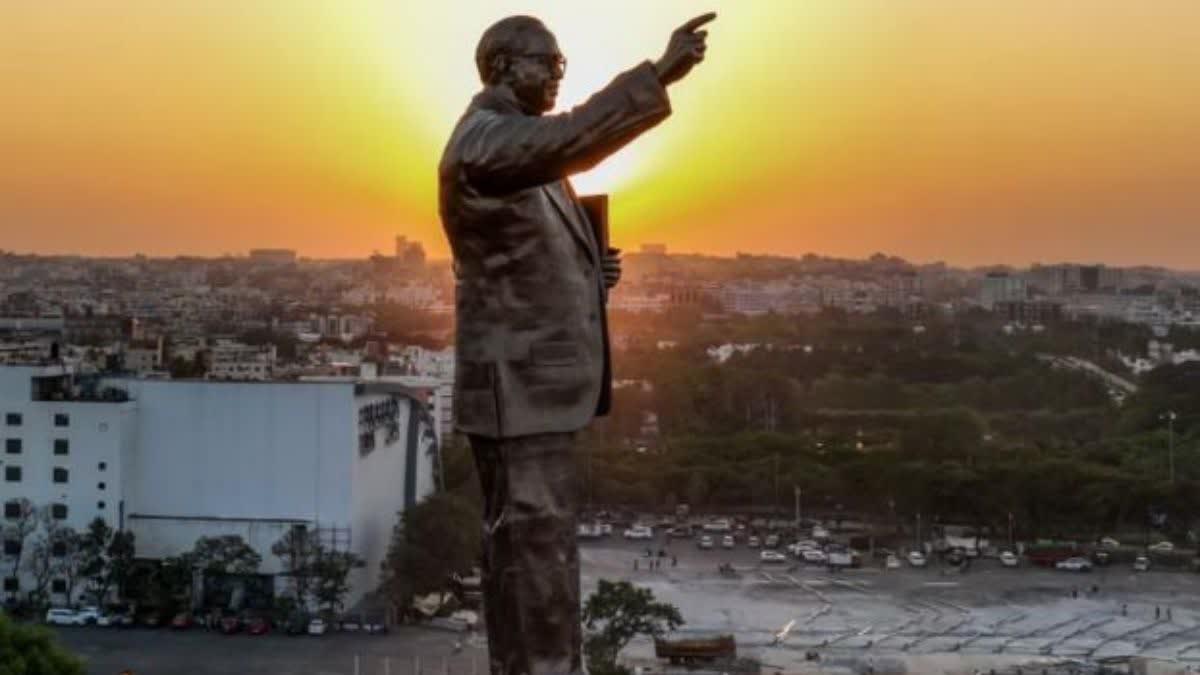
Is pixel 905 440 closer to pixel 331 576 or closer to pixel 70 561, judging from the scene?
pixel 331 576

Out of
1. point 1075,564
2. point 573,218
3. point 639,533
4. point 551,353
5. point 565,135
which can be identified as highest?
point 565,135

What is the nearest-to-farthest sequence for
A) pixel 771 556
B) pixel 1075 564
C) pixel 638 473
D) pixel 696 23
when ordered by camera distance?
pixel 696 23 → pixel 1075 564 → pixel 771 556 → pixel 638 473

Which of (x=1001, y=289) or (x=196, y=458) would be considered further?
(x=1001, y=289)

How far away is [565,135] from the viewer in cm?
320

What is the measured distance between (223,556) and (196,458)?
172 cm

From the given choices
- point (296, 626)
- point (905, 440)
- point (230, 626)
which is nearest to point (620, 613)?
point (296, 626)

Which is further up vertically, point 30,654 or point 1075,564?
point 30,654

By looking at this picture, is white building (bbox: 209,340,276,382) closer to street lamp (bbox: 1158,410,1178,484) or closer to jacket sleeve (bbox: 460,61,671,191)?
street lamp (bbox: 1158,410,1178,484)

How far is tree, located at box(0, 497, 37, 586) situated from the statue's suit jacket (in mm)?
20426

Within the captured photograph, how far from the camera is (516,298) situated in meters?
3.52

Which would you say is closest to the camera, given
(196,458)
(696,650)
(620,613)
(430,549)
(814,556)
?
(620,613)

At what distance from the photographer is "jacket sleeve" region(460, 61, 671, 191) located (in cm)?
317

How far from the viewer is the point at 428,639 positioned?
20.1 m

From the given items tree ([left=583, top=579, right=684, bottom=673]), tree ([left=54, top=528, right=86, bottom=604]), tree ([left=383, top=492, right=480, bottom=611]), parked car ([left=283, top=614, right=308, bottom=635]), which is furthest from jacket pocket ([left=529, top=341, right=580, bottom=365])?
tree ([left=54, top=528, right=86, bottom=604])
